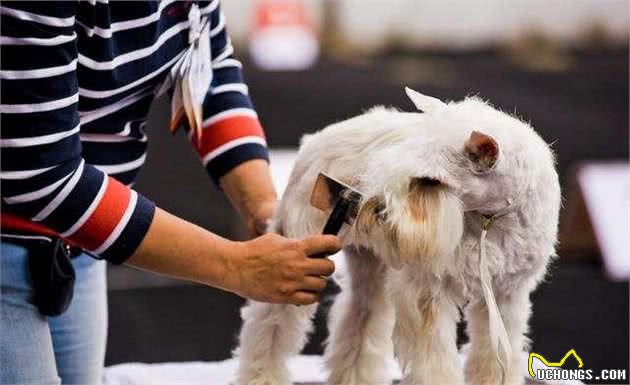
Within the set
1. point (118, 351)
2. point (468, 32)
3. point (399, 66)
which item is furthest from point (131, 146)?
point (399, 66)

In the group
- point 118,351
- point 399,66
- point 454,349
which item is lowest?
point 399,66

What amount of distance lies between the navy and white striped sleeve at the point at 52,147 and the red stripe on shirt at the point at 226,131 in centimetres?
34

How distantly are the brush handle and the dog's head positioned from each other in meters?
0.03

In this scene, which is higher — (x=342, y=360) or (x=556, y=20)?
(x=342, y=360)

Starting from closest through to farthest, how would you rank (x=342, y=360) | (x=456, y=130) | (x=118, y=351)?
(x=456, y=130)
(x=342, y=360)
(x=118, y=351)

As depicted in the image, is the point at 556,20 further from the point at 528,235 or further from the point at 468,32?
the point at 528,235

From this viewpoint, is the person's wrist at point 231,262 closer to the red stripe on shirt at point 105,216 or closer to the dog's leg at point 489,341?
the red stripe on shirt at point 105,216

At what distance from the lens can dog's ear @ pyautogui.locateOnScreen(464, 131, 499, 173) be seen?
1.04 m

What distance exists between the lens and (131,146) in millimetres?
1381

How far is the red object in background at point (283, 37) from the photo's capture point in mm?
6434

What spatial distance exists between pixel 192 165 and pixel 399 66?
2.26 m

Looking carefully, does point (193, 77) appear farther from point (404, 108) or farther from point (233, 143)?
point (404, 108)

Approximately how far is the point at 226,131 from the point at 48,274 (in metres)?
0.33

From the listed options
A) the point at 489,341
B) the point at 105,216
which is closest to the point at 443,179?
the point at 489,341
